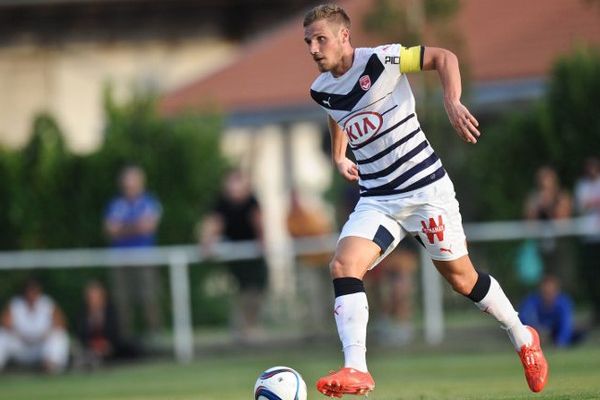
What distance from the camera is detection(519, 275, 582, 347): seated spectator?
16.2 meters

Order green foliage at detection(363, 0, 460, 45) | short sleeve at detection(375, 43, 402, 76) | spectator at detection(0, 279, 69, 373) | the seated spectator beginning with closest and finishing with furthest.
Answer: short sleeve at detection(375, 43, 402, 76) → the seated spectator → spectator at detection(0, 279, 69, 373) → green foliage at detection(363, 0, 460, 45)

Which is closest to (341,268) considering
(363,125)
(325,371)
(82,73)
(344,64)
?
(363,125)

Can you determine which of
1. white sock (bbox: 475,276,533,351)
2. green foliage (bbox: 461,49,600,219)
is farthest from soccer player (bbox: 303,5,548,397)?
green foliage (bbox: 461,49,600,219)

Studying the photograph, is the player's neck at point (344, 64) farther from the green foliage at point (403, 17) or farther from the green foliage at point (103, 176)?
the green foliage at point (103, 176)

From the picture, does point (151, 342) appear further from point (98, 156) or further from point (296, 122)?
point (296, 122)

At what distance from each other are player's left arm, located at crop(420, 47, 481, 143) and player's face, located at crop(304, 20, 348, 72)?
55 centimetres

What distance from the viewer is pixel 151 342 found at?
18.0m

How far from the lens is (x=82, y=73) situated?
109 feet

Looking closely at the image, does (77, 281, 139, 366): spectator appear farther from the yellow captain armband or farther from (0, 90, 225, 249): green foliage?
the yellow captain armband

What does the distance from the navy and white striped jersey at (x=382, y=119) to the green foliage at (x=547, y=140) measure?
1027cm

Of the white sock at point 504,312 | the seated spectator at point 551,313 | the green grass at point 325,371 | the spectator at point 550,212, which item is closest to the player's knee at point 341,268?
the white sock at point 504,312

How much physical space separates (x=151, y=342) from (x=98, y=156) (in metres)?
3.64

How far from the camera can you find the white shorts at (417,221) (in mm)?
9031

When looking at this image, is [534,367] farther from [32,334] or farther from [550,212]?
[32,334]
